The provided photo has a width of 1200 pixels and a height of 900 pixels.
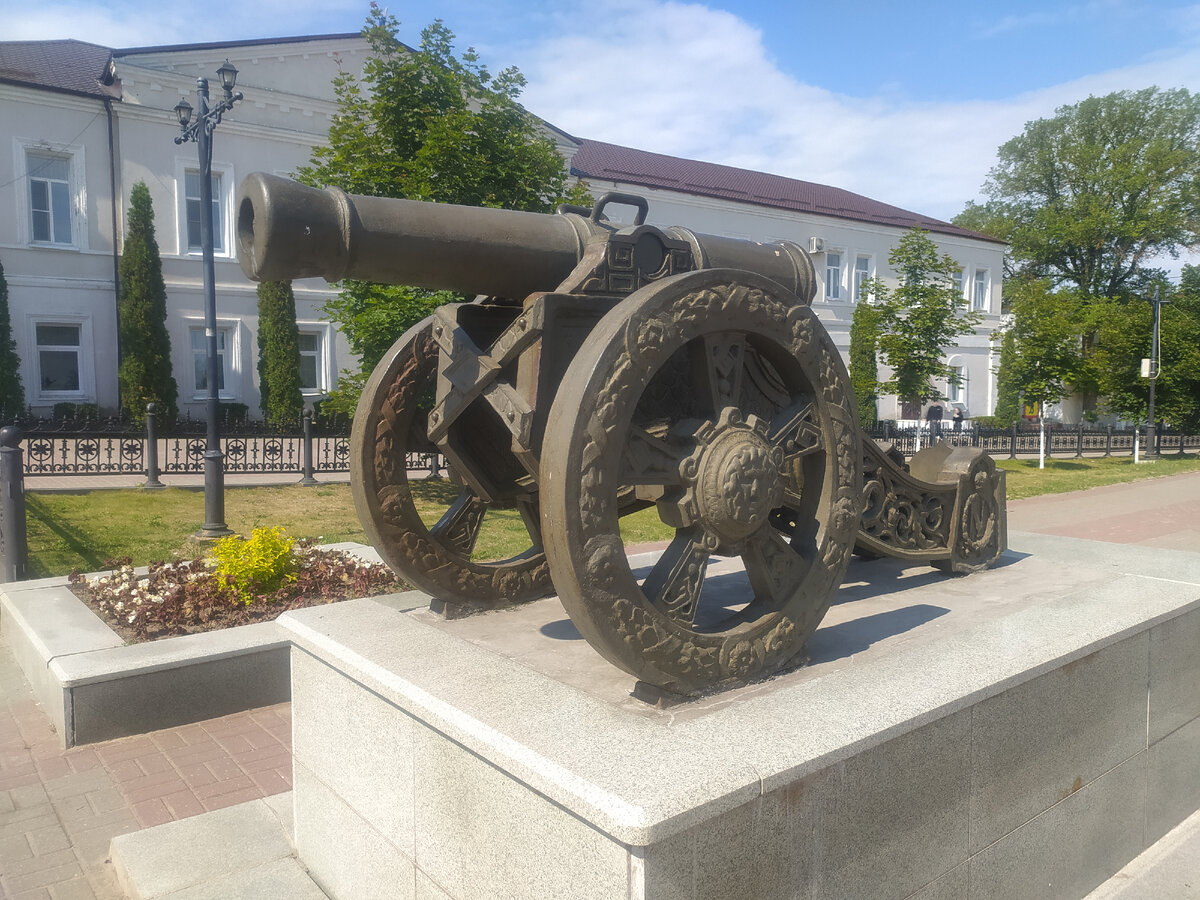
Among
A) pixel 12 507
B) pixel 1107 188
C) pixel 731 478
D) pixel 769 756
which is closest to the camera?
pixel 769 756

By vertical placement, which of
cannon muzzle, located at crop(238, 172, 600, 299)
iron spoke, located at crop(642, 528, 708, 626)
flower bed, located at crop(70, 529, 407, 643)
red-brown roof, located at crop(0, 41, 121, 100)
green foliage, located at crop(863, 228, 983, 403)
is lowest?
flower bed, located at crop(70, 529, 407, 643)

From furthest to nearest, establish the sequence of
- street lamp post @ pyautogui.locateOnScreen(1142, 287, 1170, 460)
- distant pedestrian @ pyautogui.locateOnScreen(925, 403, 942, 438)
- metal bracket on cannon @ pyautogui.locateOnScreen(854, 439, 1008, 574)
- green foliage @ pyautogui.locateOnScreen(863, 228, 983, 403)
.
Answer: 1. street lamp post @ pyautogui.locateOnScreen(1142, 287, 1170, 460)
2. distant pedestrian @ pyautogui.locateOnScreen(925, 403, 942, 438)
3. green foliage @ pyautogui.locateOnScreen(863, 228, 983, 403)
4. metal bracket on cannon @ pyautogui.locateOnScreen(854, 439, 1008, 574)

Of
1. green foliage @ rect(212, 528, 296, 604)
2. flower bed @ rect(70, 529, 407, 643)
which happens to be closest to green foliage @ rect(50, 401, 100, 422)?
flower bed @ rect(70, 529, 407, 643)

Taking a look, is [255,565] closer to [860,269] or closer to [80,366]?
[80,366]

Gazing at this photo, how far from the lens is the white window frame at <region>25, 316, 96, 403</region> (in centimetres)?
2117

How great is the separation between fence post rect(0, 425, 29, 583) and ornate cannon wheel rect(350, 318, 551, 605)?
13.0 ft

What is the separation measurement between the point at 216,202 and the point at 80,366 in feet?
17.0

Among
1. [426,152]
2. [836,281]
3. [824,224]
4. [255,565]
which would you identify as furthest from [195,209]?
[836,281]

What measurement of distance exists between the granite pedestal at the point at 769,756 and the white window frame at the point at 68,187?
21709 millimetres

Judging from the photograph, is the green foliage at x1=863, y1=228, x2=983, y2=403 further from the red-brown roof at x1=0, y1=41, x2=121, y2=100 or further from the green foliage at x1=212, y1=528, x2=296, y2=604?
the red-brown roof at x1=0, y1=41, x2=121, y2=100

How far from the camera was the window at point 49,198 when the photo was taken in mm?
21078

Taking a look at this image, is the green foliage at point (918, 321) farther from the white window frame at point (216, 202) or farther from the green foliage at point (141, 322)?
the green foliage at point (141, 322)

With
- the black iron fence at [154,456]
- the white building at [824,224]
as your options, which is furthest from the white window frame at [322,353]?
the white building at [824,224]

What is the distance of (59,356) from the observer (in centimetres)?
2166
